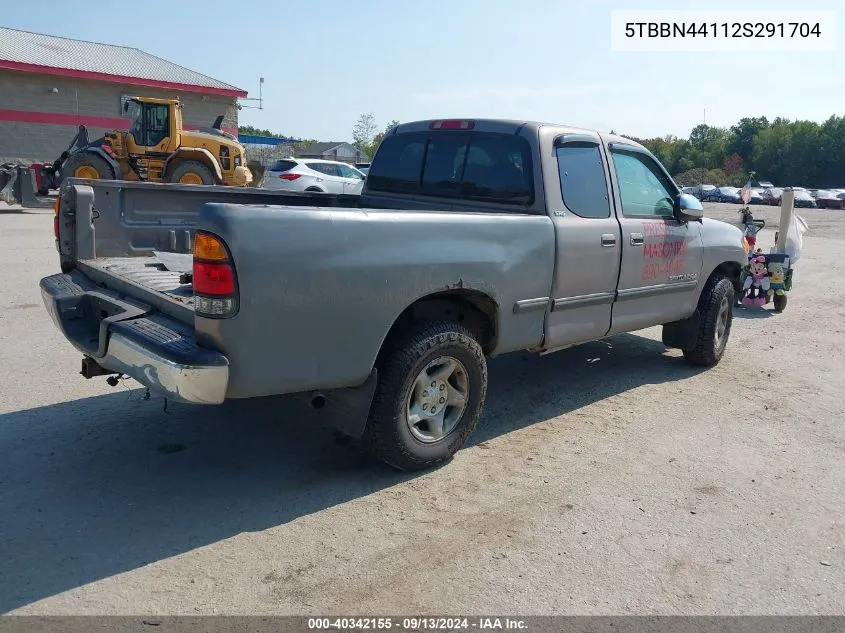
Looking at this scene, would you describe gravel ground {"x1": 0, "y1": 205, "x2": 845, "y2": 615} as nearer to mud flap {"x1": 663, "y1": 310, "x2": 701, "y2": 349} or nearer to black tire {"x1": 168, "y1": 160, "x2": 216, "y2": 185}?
mud flap {"x1": 663, "y1": 310, "x2": 701, "y2": 349}

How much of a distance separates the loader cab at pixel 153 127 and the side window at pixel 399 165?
14773 millimetres

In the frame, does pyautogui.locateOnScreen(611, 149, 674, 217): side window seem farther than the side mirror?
No

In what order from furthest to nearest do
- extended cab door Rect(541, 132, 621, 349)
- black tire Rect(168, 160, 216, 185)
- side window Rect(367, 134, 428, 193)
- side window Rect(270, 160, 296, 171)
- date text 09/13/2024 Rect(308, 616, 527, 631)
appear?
side window Rect(270, 160, 296, 171) < black tire Rect(168, 160, 216, 185) < side window Rect(367, 134, 428, 193) < extended cab door Rect(541, 132, 621, 349) < date text 09/13/2024 Rect(308, 616, 527, 631)

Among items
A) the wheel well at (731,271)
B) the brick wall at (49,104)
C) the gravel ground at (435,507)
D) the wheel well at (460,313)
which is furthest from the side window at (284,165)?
the wheel well at (460,313)

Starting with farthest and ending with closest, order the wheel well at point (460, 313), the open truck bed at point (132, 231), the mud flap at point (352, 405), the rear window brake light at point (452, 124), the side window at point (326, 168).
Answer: the side window at point (326, 168) < the rear window brake light at point (452, 124) < the open truck bed at point (132, 231) < the wheel well at point (460, 313) < the mud flap at point (352, 405)

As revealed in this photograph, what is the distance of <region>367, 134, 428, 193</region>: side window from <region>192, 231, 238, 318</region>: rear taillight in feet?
8.59

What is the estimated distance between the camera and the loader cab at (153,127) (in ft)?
62.1

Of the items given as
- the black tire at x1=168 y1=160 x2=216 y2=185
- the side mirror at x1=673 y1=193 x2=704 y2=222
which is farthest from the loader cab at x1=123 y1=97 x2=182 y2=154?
the side mirror at x1=673 y1=193 x2=704 y2=222

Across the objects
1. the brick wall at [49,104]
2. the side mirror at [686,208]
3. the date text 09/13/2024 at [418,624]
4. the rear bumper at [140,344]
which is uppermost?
the brick wall at [49,104]

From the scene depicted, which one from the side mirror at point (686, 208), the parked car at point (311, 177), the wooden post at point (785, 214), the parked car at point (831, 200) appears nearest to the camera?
the side mirror at point (686, 208)

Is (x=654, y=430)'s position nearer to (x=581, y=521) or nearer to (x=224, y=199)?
(x=581, y=521)

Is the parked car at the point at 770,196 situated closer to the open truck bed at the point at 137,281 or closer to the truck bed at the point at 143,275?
the open truck bed at the point at 137,281

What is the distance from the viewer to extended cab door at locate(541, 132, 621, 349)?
15.8ft

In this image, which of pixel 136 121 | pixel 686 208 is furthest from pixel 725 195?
pixel 686 208
